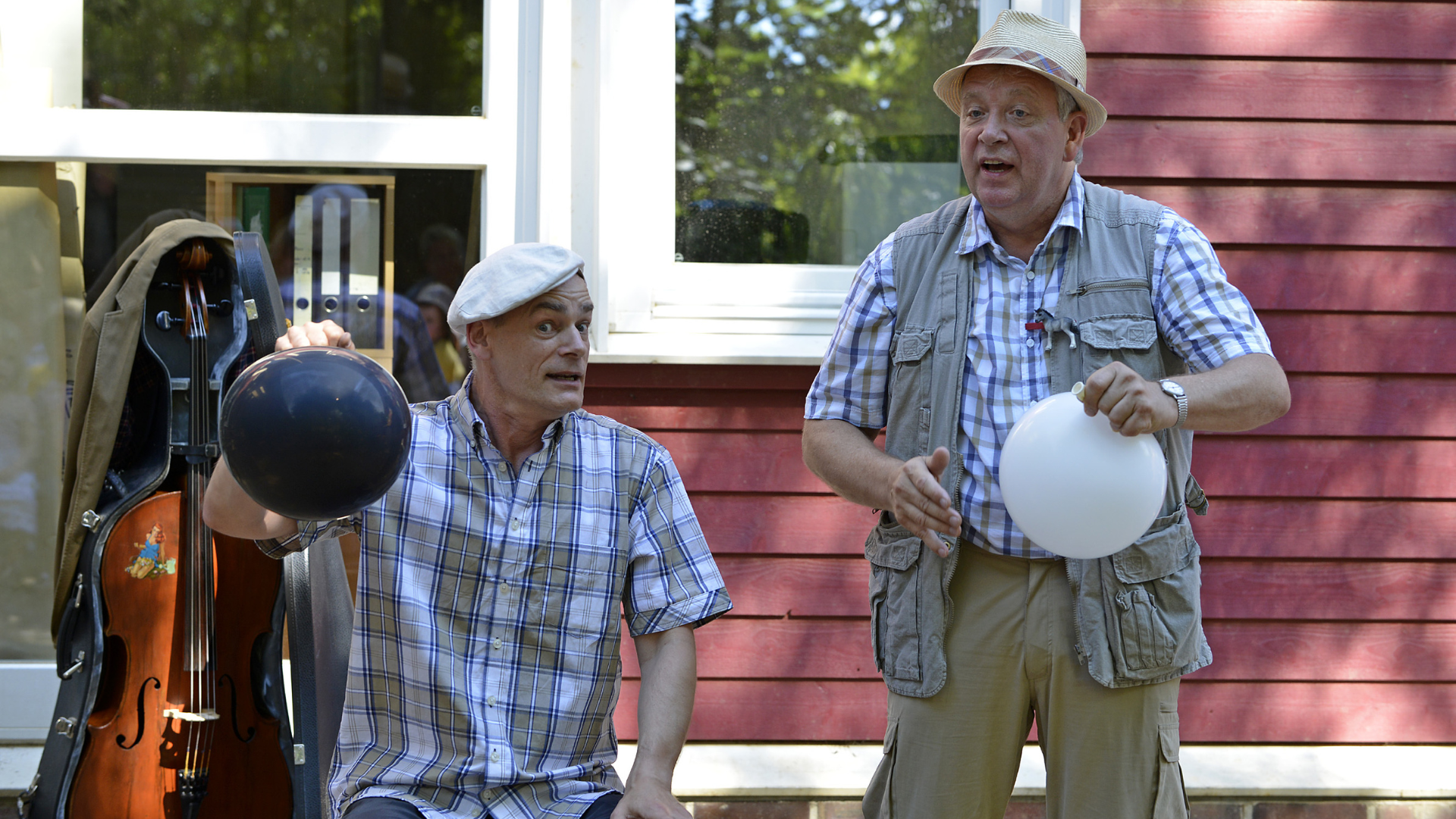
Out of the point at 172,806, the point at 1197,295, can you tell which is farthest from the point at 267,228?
the point at 1197,295

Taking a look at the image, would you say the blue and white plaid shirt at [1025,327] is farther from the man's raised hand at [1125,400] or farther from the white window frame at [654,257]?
the white window frame at [654,257]

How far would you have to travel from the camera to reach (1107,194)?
2.03 m

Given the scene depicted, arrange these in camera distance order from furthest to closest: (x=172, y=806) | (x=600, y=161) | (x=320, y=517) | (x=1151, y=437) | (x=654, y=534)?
1. (x=600, y=161)
2. (x=172, y=806)
3. (x=654, y=534)
4. (x=1151, y=437)
5. (x=320, y=517)

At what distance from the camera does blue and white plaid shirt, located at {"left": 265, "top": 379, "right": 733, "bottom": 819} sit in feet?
5.98

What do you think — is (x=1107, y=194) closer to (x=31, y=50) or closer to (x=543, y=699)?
(x=543, y=699)

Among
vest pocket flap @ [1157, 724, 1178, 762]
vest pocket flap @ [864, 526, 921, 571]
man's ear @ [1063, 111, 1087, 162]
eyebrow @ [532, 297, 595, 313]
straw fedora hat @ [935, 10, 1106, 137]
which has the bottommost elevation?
vest pocket flap @ [1157, 724, 1178, 762]

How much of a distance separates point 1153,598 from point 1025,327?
1.57 ft

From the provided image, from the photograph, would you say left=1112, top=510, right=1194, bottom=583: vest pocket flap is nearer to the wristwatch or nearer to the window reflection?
the wristwatch

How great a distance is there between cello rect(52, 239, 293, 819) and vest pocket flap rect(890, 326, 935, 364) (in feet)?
4.23

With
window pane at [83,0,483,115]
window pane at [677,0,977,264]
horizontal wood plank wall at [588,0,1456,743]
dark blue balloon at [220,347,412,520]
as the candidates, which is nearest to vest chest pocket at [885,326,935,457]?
dark blue balloon at [220,347,412,520]

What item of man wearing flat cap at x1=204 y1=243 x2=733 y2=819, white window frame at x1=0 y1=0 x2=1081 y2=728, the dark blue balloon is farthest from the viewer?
white window frame at x1=0 y1=0 x2=1081 y2=728

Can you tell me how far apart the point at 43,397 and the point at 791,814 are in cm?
213

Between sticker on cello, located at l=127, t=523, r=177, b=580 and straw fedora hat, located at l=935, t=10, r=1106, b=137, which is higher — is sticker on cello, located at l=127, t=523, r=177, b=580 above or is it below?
below

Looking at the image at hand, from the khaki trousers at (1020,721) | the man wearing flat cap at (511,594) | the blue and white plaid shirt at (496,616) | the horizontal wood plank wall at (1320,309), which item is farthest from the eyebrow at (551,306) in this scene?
the horizontal wood plank wall at (1320,309)
